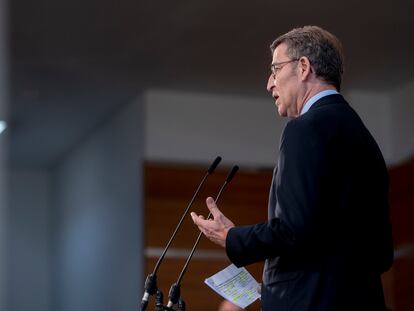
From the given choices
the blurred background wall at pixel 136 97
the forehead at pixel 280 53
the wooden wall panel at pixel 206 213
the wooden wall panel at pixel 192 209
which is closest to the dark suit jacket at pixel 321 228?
the forehead at pixel 280 53

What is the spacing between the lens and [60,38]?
Result: 647 centimetres

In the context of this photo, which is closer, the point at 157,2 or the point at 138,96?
the point at 157,2

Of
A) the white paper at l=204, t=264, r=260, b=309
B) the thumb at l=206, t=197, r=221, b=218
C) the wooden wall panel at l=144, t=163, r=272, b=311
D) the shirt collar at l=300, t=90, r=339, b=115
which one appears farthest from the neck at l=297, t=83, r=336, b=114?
the wooden wall panel at l=144, t=163, r=272, b=311

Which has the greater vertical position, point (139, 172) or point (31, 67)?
point (31, 67)

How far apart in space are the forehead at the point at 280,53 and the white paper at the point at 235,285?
0.54 metres

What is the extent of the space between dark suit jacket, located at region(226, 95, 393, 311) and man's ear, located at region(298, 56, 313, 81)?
Answer: 0.15m

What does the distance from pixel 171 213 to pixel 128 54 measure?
1.36 meters

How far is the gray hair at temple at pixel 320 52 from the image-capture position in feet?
8.45

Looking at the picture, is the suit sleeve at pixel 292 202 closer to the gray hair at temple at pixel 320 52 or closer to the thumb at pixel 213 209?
the thumb at pixel 213 209

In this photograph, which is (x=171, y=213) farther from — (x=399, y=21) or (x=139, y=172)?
(x=399, y=21)

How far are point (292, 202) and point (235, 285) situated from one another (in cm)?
39

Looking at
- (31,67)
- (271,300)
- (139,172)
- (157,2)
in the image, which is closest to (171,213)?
(139,172)

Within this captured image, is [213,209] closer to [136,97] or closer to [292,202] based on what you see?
[292,202]

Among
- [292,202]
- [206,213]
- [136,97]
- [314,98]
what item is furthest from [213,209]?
[136,97]
